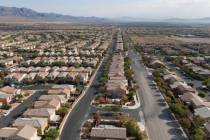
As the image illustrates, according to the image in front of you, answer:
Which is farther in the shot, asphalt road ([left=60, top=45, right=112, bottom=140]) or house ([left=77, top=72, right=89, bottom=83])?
house ([left=77, top=72, right=89, bottom=83])

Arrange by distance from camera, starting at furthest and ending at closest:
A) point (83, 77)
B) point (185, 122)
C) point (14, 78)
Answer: point (83, 77) → point (14, 78) → point (185, 122)

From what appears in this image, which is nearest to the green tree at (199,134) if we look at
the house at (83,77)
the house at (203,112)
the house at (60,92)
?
the house at (203,112)

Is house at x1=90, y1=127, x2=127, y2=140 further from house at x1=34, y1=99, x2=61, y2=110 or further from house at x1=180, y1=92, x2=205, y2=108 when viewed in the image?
house at x1=180, y1=92, x2=205, y2=108

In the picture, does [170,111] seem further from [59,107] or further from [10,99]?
[10,99]

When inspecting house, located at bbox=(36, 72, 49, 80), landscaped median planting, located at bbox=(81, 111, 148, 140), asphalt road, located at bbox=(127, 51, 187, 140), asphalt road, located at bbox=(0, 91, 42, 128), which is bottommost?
asphalt road, located at bbox=(0, 91, 42, 128)

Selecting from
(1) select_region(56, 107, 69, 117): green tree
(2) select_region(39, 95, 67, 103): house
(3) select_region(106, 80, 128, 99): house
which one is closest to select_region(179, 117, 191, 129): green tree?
(3) select_region(106, 80, 128, 99): house

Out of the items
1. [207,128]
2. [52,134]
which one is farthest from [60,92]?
[207,128]

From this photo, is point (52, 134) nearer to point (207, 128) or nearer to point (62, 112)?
point (62, 112)

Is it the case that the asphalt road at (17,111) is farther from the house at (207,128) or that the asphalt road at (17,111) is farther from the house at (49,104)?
the house at (207,128)
